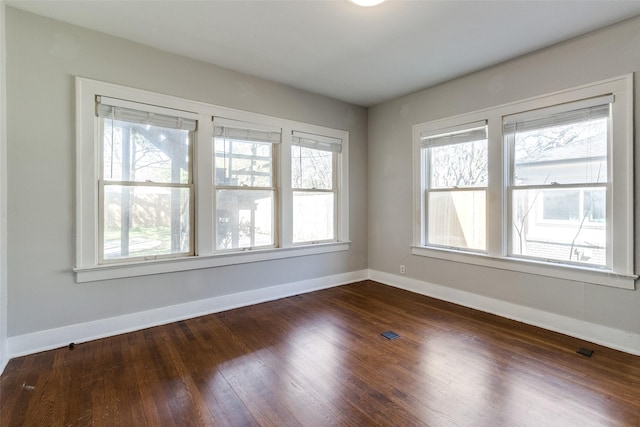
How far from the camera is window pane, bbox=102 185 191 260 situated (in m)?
2.87

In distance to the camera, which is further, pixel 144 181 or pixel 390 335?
pixel 144 181

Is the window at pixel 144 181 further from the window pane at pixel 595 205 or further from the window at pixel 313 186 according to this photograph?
the window pane at pixel 595 205

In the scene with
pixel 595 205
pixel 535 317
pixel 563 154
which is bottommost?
pixel 535 317

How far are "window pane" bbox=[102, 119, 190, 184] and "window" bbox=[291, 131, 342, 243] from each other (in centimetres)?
145

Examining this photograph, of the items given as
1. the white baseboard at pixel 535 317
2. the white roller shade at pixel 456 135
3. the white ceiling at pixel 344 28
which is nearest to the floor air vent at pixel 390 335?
the white baseboard at pixel 535 317

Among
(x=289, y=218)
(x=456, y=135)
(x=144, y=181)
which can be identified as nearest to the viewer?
(x=144, y=181)

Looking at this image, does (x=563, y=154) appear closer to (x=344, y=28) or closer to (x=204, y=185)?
(x=344, y=28)

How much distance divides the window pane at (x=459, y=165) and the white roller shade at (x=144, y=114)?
10.3ft

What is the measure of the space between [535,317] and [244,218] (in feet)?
11.3

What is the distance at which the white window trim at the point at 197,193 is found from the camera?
267cm

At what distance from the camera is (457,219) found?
386cm

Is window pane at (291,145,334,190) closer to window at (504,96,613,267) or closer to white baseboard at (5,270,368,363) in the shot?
white baseboard at (5,270,368,363)

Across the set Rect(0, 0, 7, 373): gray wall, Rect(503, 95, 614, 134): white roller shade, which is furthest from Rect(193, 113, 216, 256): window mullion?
Rect(503, 95, 614, 134): white roller shade

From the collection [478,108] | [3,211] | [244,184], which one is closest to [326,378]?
[244,184]
